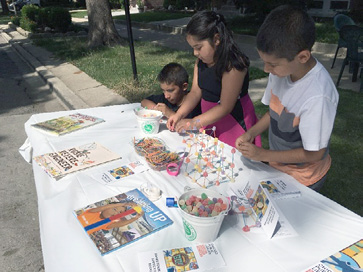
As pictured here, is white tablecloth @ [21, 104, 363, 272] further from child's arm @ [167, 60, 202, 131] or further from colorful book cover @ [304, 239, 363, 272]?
child's arm @ [167, 60, 202, 131]

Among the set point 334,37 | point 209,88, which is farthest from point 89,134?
point 334,37

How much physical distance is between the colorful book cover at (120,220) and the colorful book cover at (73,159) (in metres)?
0.38

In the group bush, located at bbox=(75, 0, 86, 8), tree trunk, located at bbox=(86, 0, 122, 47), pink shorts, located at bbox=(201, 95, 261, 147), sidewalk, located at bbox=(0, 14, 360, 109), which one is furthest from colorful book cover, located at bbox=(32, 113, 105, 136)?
bush, located at bbox=(75, 0, 86, 8)

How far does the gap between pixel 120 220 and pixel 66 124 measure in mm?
1293

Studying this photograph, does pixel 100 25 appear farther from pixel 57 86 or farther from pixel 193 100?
pixel 193 100

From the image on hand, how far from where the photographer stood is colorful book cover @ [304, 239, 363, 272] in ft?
3.49

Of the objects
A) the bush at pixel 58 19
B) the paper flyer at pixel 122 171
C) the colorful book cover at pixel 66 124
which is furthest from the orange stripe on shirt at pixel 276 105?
the bush at pixel 58 19

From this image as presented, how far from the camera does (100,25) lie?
9.66 m

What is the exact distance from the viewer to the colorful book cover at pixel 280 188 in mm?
1475

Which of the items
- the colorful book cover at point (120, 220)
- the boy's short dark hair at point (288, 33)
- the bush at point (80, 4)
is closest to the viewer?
the colorful book cover at point (120, 220)

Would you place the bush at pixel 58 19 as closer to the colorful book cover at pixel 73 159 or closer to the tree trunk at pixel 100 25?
the tree trunk at pixel 100 25

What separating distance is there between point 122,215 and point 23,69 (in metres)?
8.95

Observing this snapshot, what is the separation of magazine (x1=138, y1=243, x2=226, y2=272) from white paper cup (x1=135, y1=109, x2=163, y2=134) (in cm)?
111

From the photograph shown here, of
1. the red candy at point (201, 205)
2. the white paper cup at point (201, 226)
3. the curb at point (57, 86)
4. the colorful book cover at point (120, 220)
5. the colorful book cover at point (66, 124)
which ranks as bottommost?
the curb at point (57, 86)
